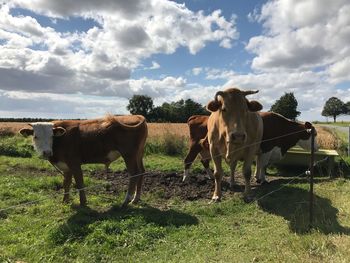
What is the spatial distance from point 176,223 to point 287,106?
63.9 m

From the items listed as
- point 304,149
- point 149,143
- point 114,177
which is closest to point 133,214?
point 114,177

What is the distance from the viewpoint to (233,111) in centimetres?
846

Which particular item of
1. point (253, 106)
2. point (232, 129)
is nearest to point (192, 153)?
point (253, 106)

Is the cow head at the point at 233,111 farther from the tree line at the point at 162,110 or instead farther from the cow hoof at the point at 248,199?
the tree line at the point at 162,110

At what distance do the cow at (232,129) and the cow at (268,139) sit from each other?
1.68 m

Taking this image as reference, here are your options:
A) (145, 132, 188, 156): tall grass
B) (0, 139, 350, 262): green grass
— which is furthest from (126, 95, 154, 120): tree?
(0, 139, 350, 262): green grass

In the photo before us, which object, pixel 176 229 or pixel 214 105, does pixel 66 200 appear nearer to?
pixel 176 229

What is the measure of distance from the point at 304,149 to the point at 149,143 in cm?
834

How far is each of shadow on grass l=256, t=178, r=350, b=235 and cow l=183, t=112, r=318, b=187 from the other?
1219mm

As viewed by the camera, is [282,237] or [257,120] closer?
[282,237]

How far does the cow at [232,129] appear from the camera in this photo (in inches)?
327

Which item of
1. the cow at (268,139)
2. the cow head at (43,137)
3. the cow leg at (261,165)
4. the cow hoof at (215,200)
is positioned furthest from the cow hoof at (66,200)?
the cow leg at (261,165)

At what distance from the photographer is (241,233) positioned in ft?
23.5

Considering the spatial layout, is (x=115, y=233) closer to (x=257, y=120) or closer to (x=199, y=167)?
(x=257, y=120)
